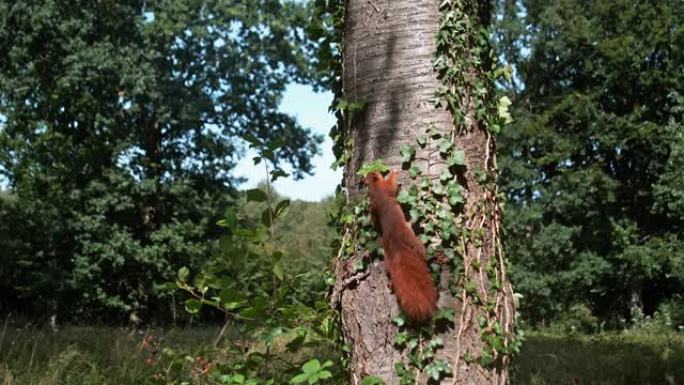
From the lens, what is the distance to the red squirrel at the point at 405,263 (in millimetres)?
2299

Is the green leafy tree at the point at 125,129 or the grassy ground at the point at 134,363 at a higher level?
the green leafy tree at the point at 125,129

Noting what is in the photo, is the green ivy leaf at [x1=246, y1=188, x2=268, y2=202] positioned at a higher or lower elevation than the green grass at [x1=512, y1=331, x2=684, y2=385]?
higher

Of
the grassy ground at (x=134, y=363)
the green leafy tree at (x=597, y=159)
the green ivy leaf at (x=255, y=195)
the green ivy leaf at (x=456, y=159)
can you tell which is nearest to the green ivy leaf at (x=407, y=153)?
the green ivy leaf at (x=456, y=159)

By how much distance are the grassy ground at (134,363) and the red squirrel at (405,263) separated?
1702 millimetres

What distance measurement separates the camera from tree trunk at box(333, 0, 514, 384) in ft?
7.73

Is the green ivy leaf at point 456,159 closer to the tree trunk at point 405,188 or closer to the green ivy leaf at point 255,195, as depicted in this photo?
the tree trunk at point 405,188

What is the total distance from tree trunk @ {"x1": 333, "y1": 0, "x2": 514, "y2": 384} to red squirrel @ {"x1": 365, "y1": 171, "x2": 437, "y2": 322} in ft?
A: 0.20

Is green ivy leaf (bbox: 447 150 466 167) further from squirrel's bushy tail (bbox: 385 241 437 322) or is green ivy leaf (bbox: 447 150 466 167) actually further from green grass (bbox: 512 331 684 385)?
green grass (bbox: 512 331 684 385)

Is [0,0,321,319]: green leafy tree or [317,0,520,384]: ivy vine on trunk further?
[0,0,321,319]: green leafy tree

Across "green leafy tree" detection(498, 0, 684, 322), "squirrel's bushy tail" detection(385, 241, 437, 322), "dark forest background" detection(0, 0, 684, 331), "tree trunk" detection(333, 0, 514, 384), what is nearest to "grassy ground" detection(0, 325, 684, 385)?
"tree trunk" detection(333, 0, 514, 384)

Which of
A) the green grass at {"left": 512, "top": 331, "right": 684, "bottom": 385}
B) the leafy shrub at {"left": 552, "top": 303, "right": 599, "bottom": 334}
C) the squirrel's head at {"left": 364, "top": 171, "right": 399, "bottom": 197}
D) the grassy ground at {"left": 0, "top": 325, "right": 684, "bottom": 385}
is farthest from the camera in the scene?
the leafy shrub at {"left": 552, "top": 303, "right": 599, "bottom": 334}

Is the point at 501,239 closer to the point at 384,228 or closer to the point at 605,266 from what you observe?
the point at 384,228

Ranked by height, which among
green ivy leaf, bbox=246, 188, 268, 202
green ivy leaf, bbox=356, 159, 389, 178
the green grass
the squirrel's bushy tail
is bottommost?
the green grass

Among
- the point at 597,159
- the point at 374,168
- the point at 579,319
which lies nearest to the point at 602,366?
the point at 374,168
